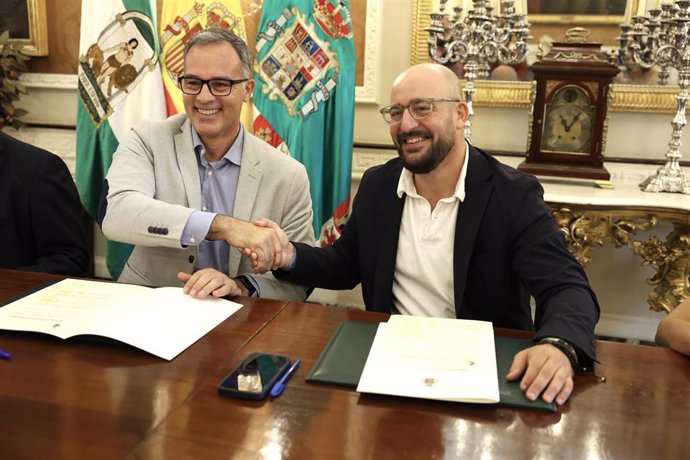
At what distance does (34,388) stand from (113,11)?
2822 millimetres

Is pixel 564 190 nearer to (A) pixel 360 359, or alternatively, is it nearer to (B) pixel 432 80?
(B) pixel 432 80

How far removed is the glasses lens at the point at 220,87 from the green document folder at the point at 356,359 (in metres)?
1.04

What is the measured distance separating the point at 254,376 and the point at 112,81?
2806 mm

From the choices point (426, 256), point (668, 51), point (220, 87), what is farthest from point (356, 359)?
point (668, 51)

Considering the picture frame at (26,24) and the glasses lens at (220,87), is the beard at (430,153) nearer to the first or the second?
the glasses lens at (220,87)

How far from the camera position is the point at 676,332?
1.37 m

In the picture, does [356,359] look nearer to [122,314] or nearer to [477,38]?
[122,314]

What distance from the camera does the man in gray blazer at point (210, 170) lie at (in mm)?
2105

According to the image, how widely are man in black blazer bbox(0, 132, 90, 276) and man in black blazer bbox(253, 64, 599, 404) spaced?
83 centimetres

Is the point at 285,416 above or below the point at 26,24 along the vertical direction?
below

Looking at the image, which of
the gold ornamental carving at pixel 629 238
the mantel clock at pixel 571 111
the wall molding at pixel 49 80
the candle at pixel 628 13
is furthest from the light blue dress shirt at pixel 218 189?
the wall molding at pixel 49 80

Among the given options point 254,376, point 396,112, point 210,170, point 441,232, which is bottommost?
point 254,376

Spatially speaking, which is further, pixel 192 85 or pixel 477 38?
pixel 477 38

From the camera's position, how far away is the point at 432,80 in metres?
1.87
